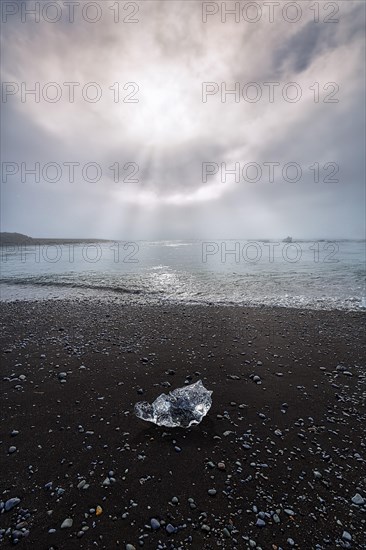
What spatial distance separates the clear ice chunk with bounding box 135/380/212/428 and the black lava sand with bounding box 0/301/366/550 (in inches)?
7.4

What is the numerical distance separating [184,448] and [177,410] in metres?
0.84

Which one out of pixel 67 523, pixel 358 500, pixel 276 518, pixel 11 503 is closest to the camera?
pixel 67 523

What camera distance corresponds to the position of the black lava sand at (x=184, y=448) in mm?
3938

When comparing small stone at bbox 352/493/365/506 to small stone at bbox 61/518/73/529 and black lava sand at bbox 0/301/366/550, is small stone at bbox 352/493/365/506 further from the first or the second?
small stone at bbox 61/518/73/529

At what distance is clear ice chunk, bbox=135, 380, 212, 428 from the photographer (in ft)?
19.9

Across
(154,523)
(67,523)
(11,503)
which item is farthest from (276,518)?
(11,503)

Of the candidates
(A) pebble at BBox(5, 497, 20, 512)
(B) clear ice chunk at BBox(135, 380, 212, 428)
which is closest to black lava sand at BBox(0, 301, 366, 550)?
(A) pebble at BBox(5, 497, 20, 512)

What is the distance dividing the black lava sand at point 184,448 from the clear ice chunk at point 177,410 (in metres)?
0.19

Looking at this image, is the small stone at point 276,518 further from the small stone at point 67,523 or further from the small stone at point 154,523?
the small stone at point 67,523

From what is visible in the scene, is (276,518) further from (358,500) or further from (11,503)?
(11,503)

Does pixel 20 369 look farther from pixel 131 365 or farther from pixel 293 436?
pixel 293 436

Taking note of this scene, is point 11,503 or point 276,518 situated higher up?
point 11,503

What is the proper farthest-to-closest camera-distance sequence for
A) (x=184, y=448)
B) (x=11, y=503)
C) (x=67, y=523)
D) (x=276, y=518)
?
(x=184, y=448) → (x=11, y=503) → (x=276, y=518) → (x=67, y=523)

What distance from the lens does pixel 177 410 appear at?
616cm
